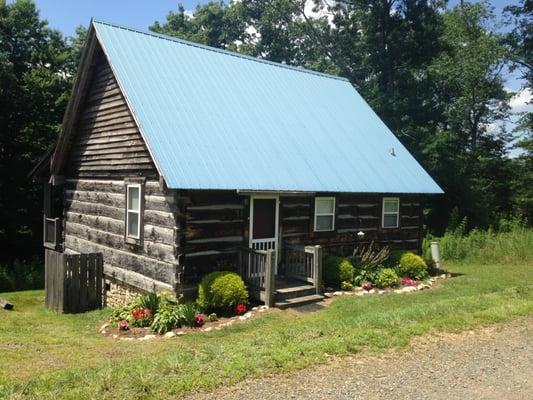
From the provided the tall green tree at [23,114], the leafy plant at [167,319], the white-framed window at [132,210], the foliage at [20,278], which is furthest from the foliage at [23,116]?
the leafy plant at [167,319]

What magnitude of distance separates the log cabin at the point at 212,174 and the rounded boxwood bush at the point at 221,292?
584mm

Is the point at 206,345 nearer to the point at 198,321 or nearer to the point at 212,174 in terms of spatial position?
the point at 198,321

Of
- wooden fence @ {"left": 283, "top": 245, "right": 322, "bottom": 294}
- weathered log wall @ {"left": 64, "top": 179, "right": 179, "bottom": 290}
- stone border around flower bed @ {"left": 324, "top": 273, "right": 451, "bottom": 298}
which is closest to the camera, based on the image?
weathered log wall @ {"left": 64, "top": 179, "right": 179, "bottom": 290}

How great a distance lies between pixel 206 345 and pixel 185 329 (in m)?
2.89

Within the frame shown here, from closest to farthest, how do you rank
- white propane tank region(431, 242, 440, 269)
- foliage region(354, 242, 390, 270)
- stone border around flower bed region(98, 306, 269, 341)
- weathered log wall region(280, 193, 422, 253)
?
1. stone border around flower bed region(98, 306, 269, 341)
2. weathered log wall region(280, 193, 422, 253)
3. foliage region(354, 242, 390, 270)
4. white propane tank region(431, 242, 440, 269)

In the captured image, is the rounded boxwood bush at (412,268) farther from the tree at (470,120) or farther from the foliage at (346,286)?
the tree at (470,120)

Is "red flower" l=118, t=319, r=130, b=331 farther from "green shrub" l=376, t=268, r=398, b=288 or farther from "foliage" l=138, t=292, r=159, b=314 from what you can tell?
"green shrub" l=376, t=268, r=398, b=288

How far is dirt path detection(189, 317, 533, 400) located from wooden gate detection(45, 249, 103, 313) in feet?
29.7

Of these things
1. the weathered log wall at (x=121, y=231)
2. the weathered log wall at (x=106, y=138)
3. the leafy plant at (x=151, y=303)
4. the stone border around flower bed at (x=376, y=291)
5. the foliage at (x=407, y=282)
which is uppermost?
the weathered log wall at (x=106, y=138)

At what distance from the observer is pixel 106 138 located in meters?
14.6

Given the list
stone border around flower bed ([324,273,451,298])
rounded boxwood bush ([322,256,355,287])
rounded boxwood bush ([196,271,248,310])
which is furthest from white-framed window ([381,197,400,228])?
rounded boxwood bush ([196,271,248,310])

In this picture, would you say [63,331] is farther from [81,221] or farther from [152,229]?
[81,221]

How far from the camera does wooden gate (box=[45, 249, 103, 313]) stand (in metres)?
13.2

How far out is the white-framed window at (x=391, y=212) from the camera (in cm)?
1731
